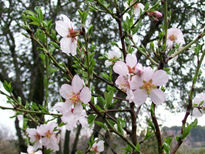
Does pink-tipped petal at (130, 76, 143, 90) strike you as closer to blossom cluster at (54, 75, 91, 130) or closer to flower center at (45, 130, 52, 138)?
blossom cluster at (54, 75, 91, 130)

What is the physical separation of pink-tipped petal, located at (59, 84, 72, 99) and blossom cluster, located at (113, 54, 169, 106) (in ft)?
0.72

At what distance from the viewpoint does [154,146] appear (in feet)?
17.5

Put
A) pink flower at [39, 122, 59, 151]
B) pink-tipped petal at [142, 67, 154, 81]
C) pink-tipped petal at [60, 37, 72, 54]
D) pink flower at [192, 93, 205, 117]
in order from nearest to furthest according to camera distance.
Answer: pink-tipped petal at [142, 67, 154, 81] < pink-tipped petal at [60, 37, 72, 54] < pink flower at [192, 93, 205, 117] < pink flower at [39, 122, 59, 151]

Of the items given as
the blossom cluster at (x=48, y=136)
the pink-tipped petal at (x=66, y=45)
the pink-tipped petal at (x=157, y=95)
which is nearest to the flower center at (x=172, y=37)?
the pink-tipped petal at (x=157, y=95)

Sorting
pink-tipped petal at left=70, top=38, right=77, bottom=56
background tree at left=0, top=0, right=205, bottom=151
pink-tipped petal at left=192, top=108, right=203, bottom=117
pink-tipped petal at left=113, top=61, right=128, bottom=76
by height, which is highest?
background tree at left=0, top=0, right=205, bottom=151

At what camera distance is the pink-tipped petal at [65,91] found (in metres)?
0.80

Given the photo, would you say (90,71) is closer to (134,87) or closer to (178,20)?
(134,87)

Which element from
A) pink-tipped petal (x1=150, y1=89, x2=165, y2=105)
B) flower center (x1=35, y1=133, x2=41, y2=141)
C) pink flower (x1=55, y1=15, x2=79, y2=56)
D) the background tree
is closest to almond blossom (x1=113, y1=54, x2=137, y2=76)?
pink-tipped petal (x1=150, y1=89, x2=165, y2=105)

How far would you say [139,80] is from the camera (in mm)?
650

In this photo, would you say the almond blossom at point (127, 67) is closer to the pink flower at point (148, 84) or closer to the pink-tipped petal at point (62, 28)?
the pink flower at point (148, 84)

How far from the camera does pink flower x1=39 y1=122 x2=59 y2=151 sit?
1.12m

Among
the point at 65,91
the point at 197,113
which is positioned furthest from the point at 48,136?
the point at 197,113

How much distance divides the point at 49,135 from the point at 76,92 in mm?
503

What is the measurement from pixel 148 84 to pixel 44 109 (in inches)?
19.6
